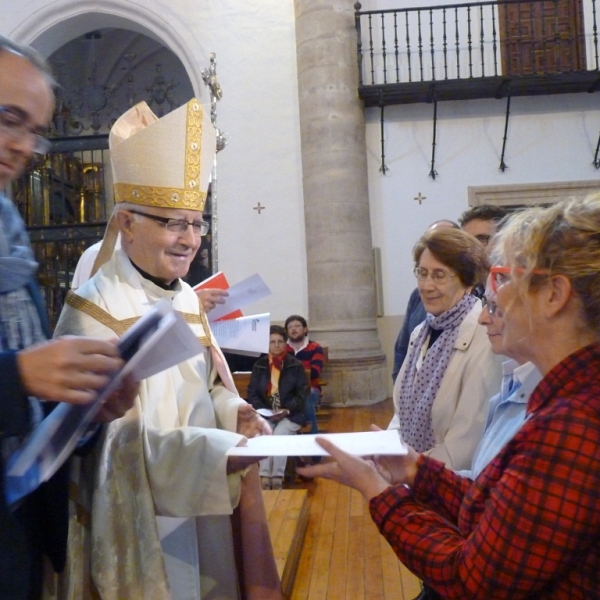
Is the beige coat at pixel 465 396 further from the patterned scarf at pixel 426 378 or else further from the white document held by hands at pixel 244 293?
the white document held by hands at pixel 244 293

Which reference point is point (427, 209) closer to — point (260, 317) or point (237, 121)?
point (237, 121)

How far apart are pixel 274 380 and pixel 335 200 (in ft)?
9.84

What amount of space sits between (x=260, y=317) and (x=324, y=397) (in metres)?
4.68

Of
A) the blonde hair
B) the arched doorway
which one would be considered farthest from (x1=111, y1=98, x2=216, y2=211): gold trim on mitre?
the arched doorway

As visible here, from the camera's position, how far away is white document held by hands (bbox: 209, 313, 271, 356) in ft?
7.79

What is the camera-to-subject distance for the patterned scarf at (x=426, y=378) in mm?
2082

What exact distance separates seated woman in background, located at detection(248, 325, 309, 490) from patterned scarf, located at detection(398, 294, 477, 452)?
93.5 inches

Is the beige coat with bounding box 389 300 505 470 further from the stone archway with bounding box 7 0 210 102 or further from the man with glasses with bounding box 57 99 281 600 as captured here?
the stone archway with bounding box 7 0 210 102

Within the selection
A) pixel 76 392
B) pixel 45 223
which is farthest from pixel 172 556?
pixel 45 223

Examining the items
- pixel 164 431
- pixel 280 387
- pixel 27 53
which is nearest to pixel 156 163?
pixel 27 53

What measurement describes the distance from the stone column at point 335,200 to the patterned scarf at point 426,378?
4726 millimetres

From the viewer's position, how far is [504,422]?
1.41 m

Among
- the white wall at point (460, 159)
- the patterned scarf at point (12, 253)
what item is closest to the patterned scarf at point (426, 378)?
the patterned scarf at point (12, 253)

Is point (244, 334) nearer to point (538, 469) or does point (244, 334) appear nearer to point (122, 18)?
point (538, 469)
